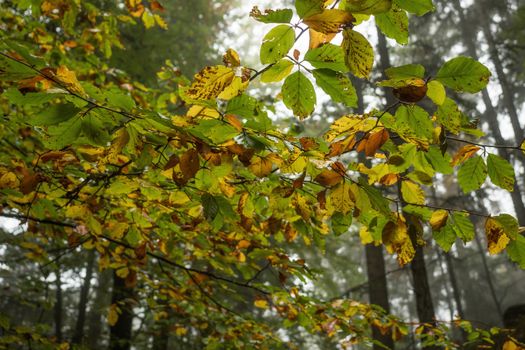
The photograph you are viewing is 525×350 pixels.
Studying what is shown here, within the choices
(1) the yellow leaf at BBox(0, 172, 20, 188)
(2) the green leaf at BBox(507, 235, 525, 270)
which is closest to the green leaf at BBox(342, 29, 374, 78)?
(2) the green leaf at BBox(507, 235, 525, 270)

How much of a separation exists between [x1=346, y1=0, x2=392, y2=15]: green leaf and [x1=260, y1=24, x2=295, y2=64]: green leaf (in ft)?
0.50

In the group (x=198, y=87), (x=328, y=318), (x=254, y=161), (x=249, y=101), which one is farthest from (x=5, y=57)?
(x=328, y=318)

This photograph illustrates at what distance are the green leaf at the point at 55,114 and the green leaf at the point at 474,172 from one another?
3.90 ft

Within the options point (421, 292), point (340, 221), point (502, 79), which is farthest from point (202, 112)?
point (502, 79)

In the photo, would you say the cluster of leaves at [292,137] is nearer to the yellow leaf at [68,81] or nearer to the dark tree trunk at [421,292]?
the yellow leaf at [68,81]

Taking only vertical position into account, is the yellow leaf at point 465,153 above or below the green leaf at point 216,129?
below

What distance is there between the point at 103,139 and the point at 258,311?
16.3m

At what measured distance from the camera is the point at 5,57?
828 mm

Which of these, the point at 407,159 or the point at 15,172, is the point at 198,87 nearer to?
the point at 407,159

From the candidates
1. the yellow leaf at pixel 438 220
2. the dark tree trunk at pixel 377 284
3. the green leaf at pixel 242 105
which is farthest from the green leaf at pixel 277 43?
the dark tree trunk at pixel 377 284

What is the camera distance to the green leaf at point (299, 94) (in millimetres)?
926

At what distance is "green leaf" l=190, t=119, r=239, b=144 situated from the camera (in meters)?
1.05

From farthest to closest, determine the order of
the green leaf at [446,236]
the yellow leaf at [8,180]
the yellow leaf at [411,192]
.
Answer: the yellow leaf at [8,180]
the yellow leaf at [411,192]
the green leaf at [446,236]

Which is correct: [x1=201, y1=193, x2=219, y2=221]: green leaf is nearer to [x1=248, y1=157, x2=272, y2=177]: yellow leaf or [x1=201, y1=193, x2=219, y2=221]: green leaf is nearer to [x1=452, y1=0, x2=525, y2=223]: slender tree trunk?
[x1=248, y1=157, x2=272, y2=177]: yellow leaf
